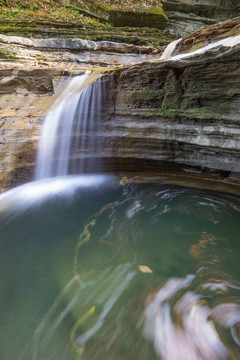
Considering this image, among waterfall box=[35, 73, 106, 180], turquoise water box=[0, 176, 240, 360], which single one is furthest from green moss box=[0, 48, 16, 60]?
turquoise water box=[0, 176, 240, 360]

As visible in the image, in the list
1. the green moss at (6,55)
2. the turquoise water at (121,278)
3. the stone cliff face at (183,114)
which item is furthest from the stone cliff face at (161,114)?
the green moss at (6,55)

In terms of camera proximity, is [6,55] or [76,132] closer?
[76,132]

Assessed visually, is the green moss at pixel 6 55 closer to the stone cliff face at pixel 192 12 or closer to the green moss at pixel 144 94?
the green moss at pixel 144 94

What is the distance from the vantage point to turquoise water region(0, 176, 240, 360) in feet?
5.79

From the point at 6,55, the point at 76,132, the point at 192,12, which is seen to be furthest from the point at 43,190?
the point at 192,12

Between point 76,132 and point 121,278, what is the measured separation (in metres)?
3.78

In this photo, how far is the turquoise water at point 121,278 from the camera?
1.76 meters

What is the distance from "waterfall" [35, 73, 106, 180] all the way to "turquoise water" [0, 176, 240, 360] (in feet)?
4.02

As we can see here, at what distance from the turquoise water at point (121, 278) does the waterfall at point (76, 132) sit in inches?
48.2

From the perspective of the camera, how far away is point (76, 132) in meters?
5.28

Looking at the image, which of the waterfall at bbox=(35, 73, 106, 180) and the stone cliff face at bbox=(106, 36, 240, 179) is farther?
the waterfall at bbox=(35, 73, 106, 180)

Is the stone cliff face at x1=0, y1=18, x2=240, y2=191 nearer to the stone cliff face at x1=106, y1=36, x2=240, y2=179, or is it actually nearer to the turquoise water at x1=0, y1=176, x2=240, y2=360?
the stone cliff face at x1=106, y1=36, x2=240, y2=179

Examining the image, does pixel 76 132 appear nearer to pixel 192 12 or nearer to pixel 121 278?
pixel 121 278

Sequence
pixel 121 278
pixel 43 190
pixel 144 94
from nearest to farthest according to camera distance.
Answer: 1. pixel 121 278
2. pixel 43 190
3. pixel 144 94
